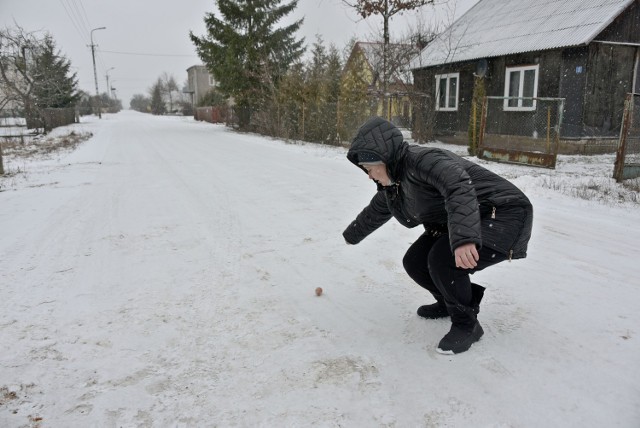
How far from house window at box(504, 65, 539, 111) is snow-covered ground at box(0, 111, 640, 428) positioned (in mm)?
10541

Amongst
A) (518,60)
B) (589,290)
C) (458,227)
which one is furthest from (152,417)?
(518,60)

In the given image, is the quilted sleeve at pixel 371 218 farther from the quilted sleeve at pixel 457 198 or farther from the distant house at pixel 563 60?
the distant house at pixel 563 60

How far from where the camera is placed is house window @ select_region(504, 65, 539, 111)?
15156 mm

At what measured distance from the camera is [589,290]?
3477mm

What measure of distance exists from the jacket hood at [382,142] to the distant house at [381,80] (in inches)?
538

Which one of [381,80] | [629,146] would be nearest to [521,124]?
[381,80]

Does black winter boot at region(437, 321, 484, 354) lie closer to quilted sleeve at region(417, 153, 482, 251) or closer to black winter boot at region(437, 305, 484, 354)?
black winter boot at region(437, 305, 484, 354)

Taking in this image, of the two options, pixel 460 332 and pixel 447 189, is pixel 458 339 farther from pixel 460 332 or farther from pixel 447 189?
pixel 447 189

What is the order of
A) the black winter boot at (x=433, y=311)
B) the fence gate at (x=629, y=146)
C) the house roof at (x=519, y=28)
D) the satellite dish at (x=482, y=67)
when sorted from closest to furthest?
the black winter boot at (x=433, y=311), the fence gate at (x=629, y=146), the house roof at (x=519, y=28), the satellite dish at (x=482, y=67)

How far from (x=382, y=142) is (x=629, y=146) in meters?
7.50

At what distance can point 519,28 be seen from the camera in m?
16.2

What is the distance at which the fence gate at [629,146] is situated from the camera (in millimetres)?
7652

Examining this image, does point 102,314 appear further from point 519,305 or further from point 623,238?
point 623,238

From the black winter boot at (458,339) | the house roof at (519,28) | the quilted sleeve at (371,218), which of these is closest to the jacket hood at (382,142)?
the quilted sleeve at (371,218)
